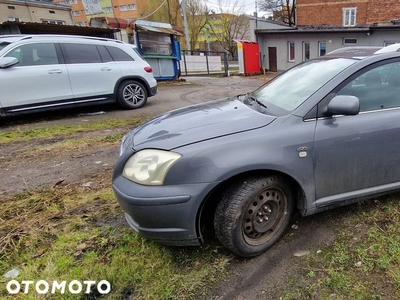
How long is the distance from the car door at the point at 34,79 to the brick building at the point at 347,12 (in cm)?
2559

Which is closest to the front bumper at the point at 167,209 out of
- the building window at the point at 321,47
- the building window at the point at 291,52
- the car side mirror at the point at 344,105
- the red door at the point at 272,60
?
the car side mirror at the point at 344,105

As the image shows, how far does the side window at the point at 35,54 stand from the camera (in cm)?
573

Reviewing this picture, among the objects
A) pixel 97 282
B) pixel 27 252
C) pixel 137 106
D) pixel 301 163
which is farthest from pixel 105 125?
pixel 301 163

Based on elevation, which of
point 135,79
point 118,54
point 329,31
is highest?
point 329,31

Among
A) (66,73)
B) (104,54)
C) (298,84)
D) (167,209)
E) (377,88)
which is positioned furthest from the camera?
(104,54)

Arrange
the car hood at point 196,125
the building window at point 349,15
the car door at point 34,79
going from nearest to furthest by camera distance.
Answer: the car hood at point 196,125 < the car door at point 34,79 < the building window at point 349,15

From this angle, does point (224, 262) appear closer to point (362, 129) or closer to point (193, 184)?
point (193, 184)

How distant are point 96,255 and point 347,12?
31.0 m

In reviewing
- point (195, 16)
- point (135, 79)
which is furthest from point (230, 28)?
point (135, 79)

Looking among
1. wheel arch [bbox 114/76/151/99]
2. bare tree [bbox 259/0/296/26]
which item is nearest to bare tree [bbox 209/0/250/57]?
bare tree [bbox 259/0/296/26]

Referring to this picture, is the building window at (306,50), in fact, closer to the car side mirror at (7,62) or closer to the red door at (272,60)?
the red door at (272,60)

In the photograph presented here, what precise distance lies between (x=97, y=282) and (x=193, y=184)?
996mm

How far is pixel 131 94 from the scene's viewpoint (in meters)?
7.29

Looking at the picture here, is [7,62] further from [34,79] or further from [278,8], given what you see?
[278,8]
